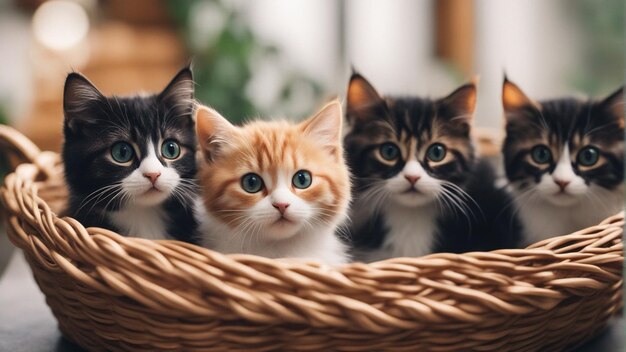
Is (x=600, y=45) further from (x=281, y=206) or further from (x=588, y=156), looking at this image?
(x=281, y=206)

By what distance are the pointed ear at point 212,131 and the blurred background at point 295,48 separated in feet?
4.61

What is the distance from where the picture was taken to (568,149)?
1236 mm

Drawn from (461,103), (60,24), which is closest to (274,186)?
(461,103)

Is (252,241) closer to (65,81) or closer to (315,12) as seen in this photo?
(65,81)

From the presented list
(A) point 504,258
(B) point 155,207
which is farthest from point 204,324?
(A) point 504,258

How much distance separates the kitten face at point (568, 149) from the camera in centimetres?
123

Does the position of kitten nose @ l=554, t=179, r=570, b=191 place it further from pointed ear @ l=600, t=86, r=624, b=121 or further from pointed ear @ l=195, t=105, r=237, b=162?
pointed ear @ l=195, t=105, r=237, b=162

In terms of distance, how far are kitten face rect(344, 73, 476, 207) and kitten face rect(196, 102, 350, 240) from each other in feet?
0.30

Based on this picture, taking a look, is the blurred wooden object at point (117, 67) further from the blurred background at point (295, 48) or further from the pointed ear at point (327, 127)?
the pointed ear at point (327, 127)

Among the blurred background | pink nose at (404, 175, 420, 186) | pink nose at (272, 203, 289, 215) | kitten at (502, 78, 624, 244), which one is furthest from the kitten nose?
the blurred background

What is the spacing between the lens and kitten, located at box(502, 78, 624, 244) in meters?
1.23

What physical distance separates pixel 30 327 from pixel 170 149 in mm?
445

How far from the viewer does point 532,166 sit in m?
1.26

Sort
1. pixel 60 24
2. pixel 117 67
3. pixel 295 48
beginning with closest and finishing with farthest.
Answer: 1. pixel 295 48
2. pixel 117 67
3. pixel 60 24
